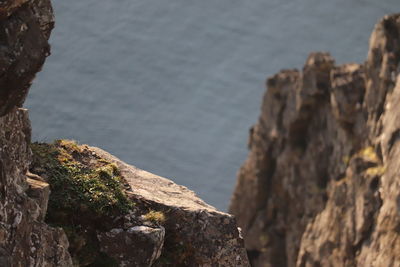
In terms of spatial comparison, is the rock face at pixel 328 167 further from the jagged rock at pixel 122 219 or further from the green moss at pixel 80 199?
the green moss at pixel 80 199

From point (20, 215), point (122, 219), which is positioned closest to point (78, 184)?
point (122, 219)

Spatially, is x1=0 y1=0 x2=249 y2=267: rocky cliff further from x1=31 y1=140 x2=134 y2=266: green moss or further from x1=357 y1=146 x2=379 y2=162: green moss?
x1=357 y1=146 x2=379 y2=162: green moss

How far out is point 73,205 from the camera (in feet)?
76.4

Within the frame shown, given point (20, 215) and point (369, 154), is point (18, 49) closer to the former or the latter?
point (20, 215)

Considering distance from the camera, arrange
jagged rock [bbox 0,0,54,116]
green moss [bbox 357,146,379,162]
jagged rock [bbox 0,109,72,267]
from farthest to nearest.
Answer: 1. green moss [bbox 357,146,379,162]
2. jagged rock [bbox 0,109,72,267]
3. jagged rock [bbox 0,0,54,116]

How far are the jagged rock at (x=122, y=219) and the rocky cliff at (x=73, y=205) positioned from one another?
0.12 ft

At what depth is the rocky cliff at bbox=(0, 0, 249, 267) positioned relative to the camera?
18.0m

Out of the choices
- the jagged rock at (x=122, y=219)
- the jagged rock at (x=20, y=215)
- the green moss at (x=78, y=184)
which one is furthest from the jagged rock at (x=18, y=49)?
the jagged rock at (x=122, y=219)

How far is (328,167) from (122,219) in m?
48.2

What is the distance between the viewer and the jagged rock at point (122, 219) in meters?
23.0

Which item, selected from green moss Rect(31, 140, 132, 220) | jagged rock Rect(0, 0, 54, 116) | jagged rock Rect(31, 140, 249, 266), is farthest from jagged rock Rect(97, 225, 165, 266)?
jagged rock Rect(0, 0, 54, 116)

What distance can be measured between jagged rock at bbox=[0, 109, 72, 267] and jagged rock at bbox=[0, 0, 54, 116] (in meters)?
2.33

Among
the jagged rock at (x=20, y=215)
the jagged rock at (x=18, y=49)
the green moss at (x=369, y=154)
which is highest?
the green moss at (x=369, y=154)

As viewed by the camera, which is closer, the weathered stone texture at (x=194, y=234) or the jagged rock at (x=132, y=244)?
the jagged rock at (x=132, y=244)
